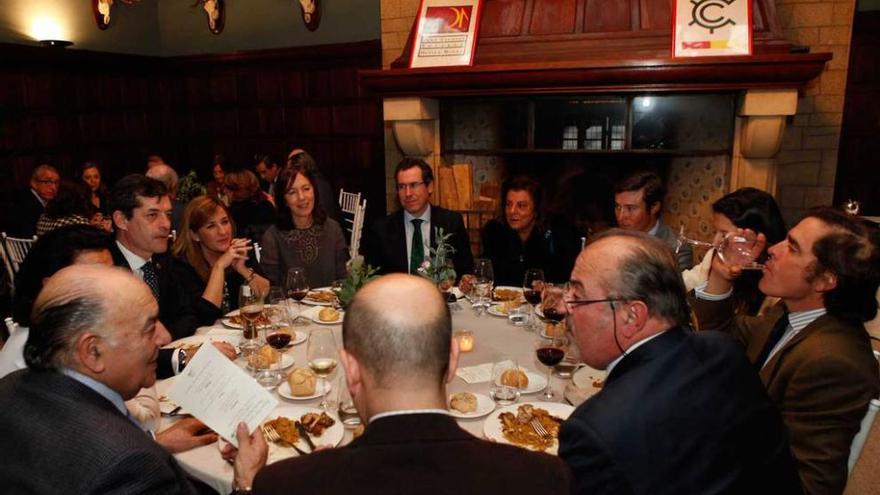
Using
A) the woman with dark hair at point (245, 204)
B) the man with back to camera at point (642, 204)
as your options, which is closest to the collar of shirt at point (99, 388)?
the man with back to camera at point (642, 204)

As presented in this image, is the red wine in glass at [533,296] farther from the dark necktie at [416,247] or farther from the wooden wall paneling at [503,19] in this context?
the wooden wall paneling at [503,19]

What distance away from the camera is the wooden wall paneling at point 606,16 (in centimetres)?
470

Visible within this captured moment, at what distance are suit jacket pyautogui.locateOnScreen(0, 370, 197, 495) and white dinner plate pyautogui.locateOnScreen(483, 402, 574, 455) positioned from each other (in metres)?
0.81

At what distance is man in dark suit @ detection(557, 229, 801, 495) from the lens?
48.5 inches

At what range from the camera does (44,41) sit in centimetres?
704

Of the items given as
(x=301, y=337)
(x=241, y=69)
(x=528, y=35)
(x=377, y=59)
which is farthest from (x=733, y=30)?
(x=241, y=69)

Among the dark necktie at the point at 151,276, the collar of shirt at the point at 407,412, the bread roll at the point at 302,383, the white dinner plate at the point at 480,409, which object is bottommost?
the white dinner plate at the point at 480,409

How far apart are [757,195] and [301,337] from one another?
2.06 m

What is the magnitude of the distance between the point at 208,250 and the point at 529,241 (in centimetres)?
184

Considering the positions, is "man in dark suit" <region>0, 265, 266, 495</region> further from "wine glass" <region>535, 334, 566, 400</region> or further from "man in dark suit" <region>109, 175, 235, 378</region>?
"man in dark suit" <region>109, 175, 235, 378</region>

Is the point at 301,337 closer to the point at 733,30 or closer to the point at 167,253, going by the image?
the point at 167,253

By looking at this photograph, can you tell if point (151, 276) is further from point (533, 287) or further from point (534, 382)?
point (534, 382)

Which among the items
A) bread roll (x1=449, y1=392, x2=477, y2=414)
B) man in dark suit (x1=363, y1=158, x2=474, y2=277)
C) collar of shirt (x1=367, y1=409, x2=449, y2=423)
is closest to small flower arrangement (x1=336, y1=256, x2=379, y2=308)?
bread roll (x1=449, y1=392, x2=477, y2=414)

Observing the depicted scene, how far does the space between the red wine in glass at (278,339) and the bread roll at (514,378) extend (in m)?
0.80
